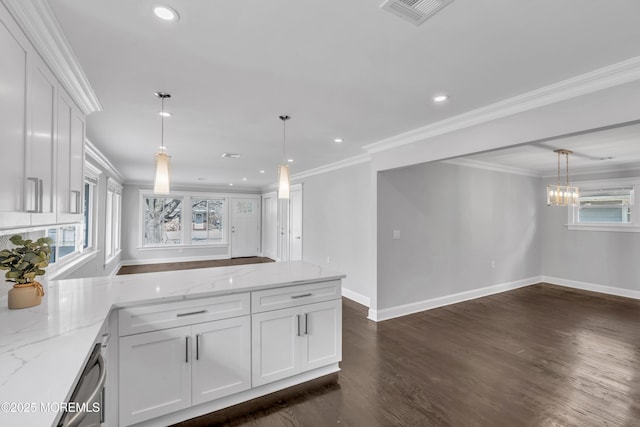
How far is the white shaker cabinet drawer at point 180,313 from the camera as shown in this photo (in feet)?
6.13

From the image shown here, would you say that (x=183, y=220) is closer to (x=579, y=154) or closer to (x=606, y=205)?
(x=579, y=154)

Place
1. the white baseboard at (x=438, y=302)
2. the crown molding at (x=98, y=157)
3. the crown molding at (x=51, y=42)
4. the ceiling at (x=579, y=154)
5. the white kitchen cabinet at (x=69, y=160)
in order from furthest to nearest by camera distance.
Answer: the white baseboard at (x=438, y=302) → the crown molding at (x=98, y=157) → the ceiling at (x=579, y=154) → the white kitchen cabinet at (x=69, y=160) → the crown molding at (x=51, y=42)

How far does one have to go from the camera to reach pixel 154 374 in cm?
193

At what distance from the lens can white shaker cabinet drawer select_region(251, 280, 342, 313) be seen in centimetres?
229

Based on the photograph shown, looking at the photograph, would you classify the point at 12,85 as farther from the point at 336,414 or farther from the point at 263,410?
the point at 336,414

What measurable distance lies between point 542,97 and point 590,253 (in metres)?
5.18

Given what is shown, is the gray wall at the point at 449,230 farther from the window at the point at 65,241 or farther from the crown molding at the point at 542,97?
the window at the point at 65,241

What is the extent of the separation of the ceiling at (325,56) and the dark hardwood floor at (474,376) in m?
2.44

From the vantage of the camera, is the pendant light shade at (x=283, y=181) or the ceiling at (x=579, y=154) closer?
the pendant light shade at (x=283, y=181)

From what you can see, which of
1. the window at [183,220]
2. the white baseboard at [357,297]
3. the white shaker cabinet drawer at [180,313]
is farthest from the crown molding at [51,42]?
the window at [183,220]

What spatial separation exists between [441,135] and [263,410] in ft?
9.99

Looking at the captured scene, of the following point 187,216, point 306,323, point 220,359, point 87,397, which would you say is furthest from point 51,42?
point 187,216

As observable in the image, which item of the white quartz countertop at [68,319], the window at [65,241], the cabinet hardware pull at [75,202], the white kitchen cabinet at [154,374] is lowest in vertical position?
the white kitchen cabinet at [154,374]

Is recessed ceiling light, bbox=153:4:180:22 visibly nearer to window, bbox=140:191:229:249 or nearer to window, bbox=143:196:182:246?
window, bbox=140:191:229:249
